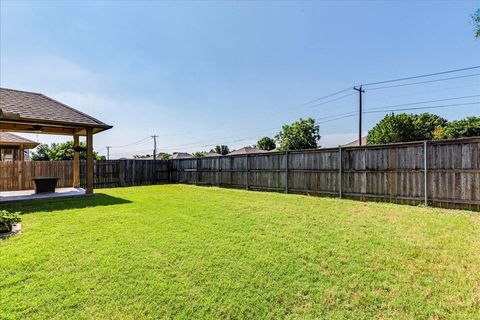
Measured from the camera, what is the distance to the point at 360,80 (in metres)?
22.2

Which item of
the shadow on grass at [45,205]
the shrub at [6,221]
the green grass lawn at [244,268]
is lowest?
the green grass lawn at [244,268]

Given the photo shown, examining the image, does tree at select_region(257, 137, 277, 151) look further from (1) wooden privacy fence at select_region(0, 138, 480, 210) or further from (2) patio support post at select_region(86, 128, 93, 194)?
→ (2) patio support post at select_region(86, 128, 93, 194)

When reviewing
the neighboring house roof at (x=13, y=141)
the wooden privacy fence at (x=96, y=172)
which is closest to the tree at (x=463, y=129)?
the wooden privacy fence at (x=96, y=172)

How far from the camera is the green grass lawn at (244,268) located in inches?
102

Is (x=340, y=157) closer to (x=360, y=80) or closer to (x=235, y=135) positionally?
(x=360, y=80)

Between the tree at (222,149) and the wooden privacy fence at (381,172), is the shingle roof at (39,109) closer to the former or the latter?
the wooden privacy fence at (381,172)

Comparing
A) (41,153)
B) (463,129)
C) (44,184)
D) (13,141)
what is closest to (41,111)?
(44,184)

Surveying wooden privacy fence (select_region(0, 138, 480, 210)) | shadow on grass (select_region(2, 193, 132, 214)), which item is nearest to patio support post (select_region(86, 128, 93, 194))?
shadow on grass (select_region(2, 193, 132, 214))

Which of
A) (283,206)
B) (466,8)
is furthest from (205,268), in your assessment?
(466,8)

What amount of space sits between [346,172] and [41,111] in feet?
37.2

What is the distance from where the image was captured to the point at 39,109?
31.8ft

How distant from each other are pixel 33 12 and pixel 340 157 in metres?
10.6

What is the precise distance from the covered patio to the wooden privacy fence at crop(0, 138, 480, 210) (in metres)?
3.00

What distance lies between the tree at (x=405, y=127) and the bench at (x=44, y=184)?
2806cm
